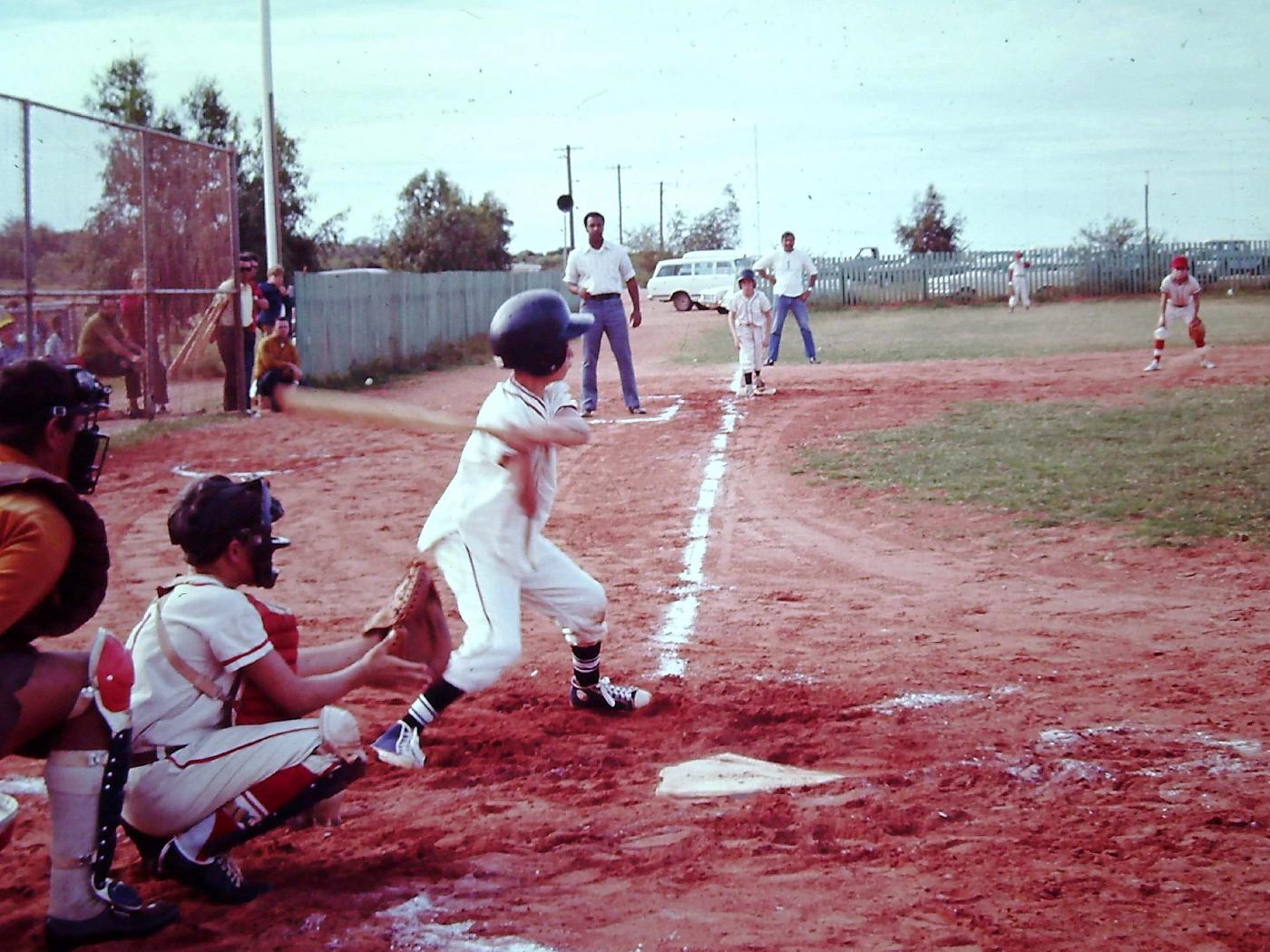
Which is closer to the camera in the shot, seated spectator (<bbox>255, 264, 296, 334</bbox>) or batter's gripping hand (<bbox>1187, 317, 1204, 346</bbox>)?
seated spectator (<bbox>255, 264, 296, 334</bbox>)

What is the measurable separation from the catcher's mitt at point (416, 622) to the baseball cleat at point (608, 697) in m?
1.06

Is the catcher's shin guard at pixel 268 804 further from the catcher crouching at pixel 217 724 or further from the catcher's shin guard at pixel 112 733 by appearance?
the catcher's shin guard at pixel 112 733

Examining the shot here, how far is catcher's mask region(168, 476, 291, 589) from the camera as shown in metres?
3.94

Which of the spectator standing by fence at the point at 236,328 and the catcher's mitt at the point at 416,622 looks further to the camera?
the spectator standing by fence at the point at 236,328

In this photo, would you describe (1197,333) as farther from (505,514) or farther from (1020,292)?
(1020,292)

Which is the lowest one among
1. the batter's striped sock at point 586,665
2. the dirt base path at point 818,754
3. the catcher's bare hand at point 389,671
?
the dirt base path at point 818,754

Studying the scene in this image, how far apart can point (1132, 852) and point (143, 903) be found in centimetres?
284

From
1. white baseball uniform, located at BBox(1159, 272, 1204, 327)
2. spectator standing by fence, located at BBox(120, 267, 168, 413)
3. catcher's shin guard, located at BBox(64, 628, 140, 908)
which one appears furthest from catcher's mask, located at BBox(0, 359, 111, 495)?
white baseball uniform, located at BBox(1159, 272, 1204, 327)

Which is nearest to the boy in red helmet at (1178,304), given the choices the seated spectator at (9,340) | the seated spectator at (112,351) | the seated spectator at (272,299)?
the seated spectator at (272,299)

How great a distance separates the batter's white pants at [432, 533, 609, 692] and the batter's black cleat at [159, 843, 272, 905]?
124cm

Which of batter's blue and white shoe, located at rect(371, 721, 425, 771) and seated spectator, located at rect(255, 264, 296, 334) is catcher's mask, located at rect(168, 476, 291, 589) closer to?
batter's blue and white shoe, located at rect(371, 721, 425, 771)

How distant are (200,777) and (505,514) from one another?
5.33 ft

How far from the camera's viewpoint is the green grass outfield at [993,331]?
26.1m

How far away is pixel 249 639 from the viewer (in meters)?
3.86
